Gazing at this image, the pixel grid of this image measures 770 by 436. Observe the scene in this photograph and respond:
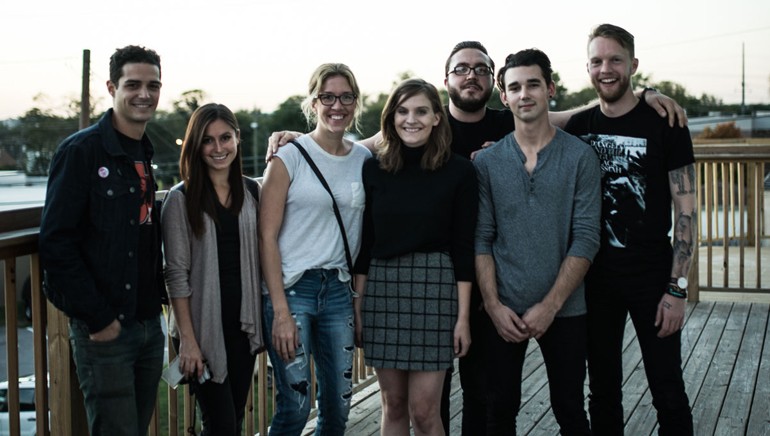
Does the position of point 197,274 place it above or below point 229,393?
above

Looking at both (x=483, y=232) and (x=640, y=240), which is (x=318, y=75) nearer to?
(x=483, y=232)

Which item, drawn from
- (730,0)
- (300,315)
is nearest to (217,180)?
(300,315)

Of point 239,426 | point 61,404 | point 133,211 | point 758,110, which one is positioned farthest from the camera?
point 758,110

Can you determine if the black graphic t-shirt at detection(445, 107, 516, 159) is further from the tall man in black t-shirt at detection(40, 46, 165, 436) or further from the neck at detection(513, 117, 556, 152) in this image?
the tall man in black t-shirt at detection(40, 46, 165, 436)

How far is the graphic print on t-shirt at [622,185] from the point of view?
2.77 meters

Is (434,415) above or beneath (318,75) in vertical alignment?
beneath

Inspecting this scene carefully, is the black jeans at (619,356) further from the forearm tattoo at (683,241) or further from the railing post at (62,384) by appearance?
the railing post at (62,384)

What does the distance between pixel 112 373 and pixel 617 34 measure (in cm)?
200

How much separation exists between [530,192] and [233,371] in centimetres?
114

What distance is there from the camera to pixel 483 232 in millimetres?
2715

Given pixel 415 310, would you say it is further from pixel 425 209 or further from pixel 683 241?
pixel 683 241

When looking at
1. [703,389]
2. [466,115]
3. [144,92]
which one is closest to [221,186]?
[144,92]

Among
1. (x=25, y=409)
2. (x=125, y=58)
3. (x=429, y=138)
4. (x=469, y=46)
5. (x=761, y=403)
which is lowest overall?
(x=25, y=409)

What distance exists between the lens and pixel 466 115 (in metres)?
3.04
